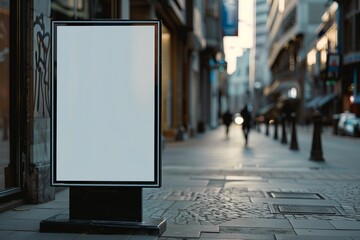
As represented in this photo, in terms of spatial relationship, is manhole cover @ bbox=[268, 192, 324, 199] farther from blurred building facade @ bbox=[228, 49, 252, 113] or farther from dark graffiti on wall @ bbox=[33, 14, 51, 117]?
blurred building facade @ bbox=[228, 49, 252, 113]

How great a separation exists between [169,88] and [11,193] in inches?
699

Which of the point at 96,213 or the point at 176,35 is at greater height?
the point at 176,35

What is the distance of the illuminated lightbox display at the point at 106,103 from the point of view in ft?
Answer: 17.1

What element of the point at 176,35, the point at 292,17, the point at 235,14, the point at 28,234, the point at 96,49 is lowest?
the point at 28,234

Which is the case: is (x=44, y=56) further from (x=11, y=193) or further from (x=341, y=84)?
(x=341, y=84)

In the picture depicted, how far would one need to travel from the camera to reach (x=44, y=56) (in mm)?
7180

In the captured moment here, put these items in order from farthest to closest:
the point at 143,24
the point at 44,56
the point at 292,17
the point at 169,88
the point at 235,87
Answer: the point at 235,87 → the point at 292,17 → the point at 169,88 → the point at 44,56 → the point at 143,24

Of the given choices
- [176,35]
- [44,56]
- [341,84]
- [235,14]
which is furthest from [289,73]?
[44,56]

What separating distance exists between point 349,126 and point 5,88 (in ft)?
96.1

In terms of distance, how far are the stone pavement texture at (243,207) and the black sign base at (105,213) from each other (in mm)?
89

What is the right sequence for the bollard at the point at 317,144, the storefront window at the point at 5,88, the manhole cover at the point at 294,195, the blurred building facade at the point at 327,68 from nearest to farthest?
the storefront window at the point at 5,88 → the manhole cover at the point at 294,195 → the bollard at the point at 317,144 → the blurred building facade at the point at 327,68

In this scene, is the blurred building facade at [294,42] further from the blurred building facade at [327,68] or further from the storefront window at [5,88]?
the storefront window at [5,88]

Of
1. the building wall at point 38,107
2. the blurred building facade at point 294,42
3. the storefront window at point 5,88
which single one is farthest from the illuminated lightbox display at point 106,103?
the blurred building facade at point 294,42

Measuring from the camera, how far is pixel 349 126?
112 feet
